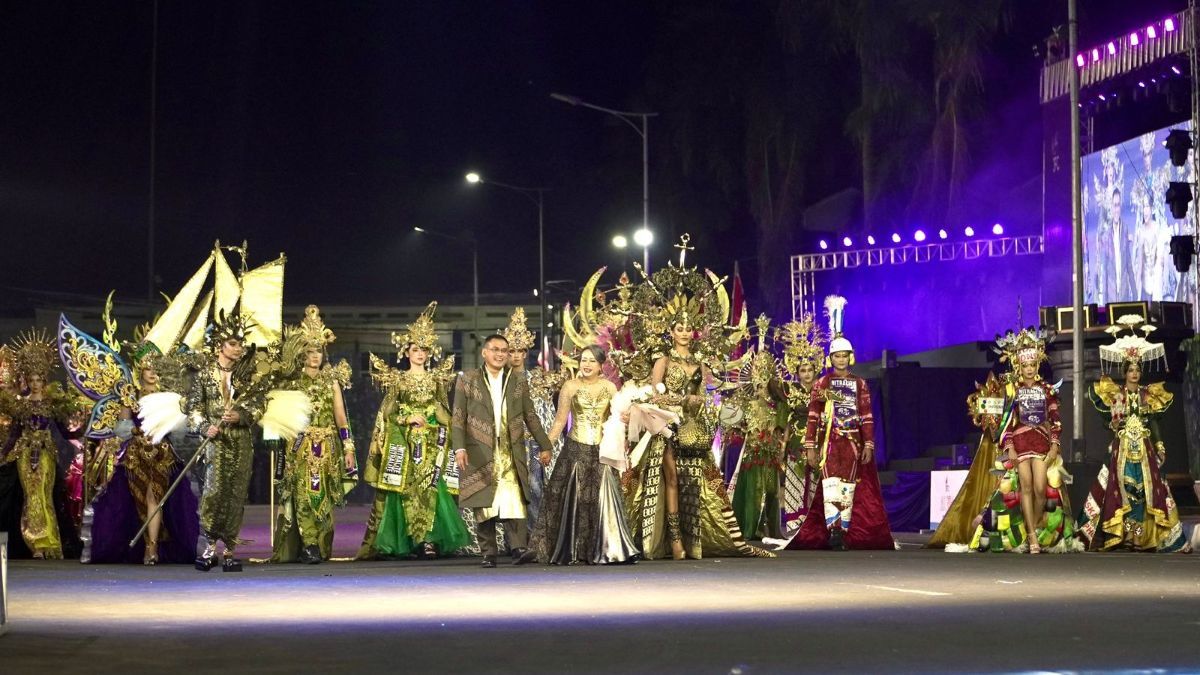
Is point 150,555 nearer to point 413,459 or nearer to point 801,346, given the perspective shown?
point 413,459

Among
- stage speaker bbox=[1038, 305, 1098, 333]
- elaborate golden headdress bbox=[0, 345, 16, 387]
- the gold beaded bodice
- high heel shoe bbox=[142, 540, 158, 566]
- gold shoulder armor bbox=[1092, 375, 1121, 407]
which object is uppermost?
stage speaker bbox=[1038, 305, 1098, 333]

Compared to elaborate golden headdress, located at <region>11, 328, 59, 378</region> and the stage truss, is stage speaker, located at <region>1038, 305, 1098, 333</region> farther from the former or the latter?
elaborate golden headdress, located at <region>11, 328, 59, 378</region>

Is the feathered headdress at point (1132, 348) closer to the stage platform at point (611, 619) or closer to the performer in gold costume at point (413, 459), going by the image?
the stage platform at point (611, 619)

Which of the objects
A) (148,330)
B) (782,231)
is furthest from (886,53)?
(148,330)

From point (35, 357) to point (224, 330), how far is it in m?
3.70

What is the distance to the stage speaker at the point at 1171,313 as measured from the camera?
90.8ft

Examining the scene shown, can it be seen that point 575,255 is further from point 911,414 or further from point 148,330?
point 148,330

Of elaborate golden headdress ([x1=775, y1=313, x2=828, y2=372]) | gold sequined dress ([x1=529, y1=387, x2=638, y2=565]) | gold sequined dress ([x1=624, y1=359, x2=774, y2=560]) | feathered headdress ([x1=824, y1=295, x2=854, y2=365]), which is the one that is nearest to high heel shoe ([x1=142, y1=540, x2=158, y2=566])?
gold sequined dress ([x1=529, y1=387, x2=638, y2=565])

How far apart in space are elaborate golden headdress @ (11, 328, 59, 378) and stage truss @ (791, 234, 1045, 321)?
781 inches

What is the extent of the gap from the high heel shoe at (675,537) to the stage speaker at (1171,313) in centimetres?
1390

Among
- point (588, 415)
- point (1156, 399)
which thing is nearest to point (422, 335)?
point (588, 415)

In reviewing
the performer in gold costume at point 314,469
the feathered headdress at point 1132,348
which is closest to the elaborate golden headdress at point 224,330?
the performer in gold costume at point 314,469

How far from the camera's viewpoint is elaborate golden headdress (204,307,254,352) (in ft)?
49.3

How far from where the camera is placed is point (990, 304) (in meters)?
38.9
